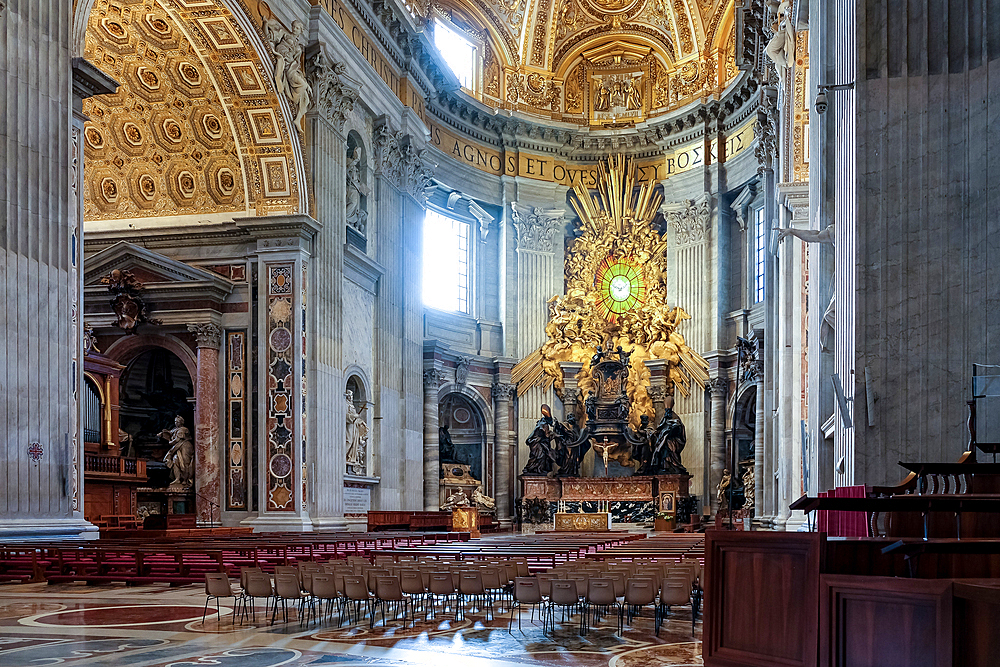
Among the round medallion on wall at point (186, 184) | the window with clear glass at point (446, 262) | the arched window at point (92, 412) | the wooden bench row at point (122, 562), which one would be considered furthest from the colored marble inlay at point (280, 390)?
the window with clear glass at point (446, 262)

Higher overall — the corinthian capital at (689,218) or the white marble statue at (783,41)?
the white marble statue at (783,41)

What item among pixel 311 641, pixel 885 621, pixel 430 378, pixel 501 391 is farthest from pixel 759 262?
pixel 885 621

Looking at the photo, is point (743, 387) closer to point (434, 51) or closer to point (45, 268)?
point (434, 51)

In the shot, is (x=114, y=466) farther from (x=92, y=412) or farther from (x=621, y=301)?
(x=621, y=301)

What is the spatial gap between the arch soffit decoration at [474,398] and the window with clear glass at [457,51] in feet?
31.0

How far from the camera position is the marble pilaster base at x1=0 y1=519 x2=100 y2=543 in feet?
37.8

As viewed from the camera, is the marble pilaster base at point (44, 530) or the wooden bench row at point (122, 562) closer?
the marble pilaster base at point (44, 530)

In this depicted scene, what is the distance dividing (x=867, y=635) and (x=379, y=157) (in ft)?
74.9

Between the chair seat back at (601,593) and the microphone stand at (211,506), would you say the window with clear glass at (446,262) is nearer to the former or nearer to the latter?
the microphone stand at (211,506)

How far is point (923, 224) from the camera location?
8516 millimetres

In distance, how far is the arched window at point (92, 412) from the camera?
21.3 metres

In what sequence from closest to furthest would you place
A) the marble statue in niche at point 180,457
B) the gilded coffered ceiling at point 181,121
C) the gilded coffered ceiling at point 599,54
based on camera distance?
the gilded coffered ceiling at point 181,121
the marble statue in niche at point 180,457
the gilded coffered ceiling at point 599,54

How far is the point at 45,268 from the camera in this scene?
12609 mm

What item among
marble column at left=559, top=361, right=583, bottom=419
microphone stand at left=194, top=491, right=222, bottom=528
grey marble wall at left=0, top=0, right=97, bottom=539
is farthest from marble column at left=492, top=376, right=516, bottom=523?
grey marble wall at left=0, top=0, right=97, bottom=539
